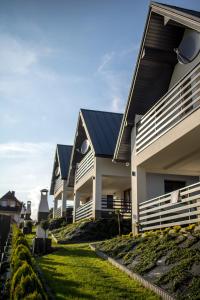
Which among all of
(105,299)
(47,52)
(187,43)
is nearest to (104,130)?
(187,43)

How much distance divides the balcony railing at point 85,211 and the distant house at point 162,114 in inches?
247

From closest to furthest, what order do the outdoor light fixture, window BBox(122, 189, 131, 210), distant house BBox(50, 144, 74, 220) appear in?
the outdoor light fixture < window BBox(122, 189, 131, 210) < distant house BBox(50, 144, 74, 220)

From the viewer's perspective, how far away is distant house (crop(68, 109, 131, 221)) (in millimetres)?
20891

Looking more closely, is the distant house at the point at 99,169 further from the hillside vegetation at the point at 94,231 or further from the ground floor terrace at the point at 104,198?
the hillside vegetation at the point at 94,231

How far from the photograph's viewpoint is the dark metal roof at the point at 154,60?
12797mm

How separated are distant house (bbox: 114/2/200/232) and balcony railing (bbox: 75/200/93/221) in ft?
20.6

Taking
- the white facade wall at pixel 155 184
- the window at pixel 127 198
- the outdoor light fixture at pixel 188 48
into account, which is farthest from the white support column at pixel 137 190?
the window at pixel 127 198

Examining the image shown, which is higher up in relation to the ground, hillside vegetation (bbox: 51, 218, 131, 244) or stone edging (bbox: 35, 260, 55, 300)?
hillside vegetation (bbox: 51, 218, 131, 244)

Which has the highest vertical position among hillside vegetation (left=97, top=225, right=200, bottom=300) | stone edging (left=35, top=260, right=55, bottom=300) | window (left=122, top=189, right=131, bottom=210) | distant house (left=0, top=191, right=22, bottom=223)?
distant house (left=0, top=191, right=22, bottom=223)

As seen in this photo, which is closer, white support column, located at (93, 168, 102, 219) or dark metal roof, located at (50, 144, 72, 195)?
white support column, located at (93, 168, 102, 219)

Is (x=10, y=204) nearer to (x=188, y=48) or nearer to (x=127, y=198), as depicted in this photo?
(x=127, y=198)

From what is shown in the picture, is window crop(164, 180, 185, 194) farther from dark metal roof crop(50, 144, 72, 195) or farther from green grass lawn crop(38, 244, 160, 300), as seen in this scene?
dark metal roof crop(50, 144, 72, 195)

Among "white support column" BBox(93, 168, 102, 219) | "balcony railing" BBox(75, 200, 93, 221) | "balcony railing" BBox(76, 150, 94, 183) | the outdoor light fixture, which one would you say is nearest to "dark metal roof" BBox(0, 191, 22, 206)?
"balcony railing" BBox(76, 150, 94, 183)

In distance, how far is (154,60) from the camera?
14078mm
